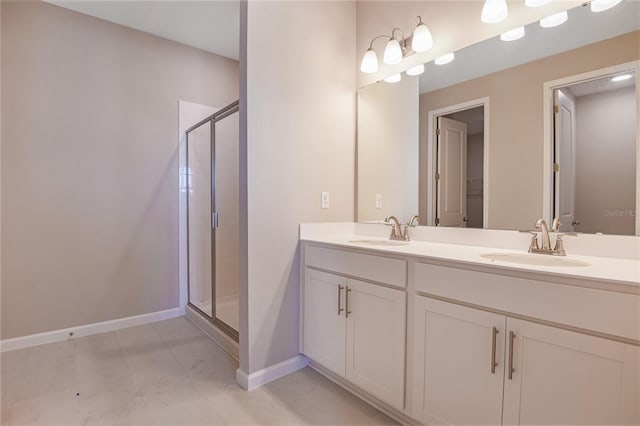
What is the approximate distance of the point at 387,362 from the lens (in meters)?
1.47

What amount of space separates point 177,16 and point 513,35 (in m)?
2.46

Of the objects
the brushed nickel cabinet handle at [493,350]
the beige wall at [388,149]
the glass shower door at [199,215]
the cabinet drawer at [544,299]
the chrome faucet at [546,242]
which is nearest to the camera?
the cabinet drawer at [544,299]

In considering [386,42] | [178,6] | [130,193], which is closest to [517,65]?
[386,42]

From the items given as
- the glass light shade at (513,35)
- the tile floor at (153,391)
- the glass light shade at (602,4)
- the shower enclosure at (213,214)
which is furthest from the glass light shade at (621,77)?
the shower enclosure at (213,214)

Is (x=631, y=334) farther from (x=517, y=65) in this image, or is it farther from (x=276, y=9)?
(x=276, y=9)

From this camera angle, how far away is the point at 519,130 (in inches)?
60.6

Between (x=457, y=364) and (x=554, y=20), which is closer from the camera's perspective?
(x=457, y=364)

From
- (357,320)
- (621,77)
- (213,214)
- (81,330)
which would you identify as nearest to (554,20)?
(621,77)

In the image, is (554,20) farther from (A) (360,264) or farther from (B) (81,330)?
(B) (81,330)

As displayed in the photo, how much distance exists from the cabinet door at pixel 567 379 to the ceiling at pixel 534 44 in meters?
1.24

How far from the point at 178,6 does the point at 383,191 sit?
2.14 m

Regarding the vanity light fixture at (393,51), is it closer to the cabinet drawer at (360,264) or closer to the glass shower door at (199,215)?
the cabinet drawer at (360,264)

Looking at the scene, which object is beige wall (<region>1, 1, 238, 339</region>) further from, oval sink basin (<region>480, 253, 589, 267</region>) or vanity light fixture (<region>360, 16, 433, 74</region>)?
oval sink basin (<region>480, 253, 589, 267</region>)

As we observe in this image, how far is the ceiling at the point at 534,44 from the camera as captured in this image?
4.18ft
